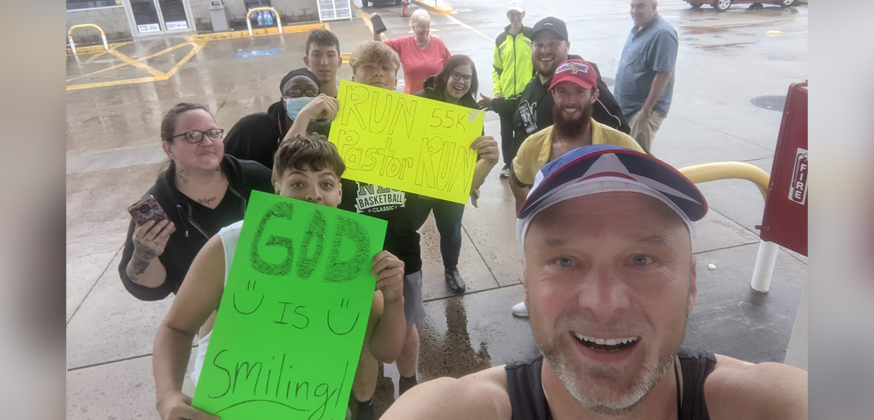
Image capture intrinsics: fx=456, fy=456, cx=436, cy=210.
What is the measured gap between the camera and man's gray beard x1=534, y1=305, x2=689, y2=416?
32.4 inches

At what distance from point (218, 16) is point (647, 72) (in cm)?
1429

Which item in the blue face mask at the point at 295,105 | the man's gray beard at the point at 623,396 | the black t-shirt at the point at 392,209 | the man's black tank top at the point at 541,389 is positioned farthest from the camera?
the blue face mask at the point at 295,105

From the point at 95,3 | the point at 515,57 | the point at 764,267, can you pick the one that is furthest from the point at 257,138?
the point at 95,3

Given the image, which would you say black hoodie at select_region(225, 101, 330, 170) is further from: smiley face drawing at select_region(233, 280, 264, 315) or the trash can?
the trash can

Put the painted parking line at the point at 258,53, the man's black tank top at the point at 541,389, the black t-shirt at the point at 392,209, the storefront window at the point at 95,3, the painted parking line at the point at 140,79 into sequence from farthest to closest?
the storefront window at the point at 95,3 < the painted parking line at the point at 258,53 < the painted parking line at the point at 140,79 < the black t-shirt at the point at 392,209 < the man's black tank top at the point at 541,389

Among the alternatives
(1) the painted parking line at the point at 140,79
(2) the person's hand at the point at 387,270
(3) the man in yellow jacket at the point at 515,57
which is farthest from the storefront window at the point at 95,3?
(2) the person's hand at the point at 387,270

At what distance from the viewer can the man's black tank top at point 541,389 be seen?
0.94m

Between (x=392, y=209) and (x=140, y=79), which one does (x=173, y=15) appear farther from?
(x=392, y=209)

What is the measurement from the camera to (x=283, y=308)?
983mm

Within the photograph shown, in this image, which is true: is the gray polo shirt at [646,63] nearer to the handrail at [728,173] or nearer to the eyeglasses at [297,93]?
the handrail at [728,173]

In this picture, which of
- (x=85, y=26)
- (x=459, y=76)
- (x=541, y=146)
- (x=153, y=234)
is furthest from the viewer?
(x=85, y=26)
